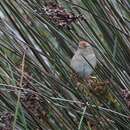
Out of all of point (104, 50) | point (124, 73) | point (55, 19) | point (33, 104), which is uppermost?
point (55, 19)

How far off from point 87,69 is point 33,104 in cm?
95

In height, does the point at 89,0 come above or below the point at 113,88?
above

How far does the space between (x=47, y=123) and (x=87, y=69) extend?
561mm

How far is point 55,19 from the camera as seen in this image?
1.40 metres

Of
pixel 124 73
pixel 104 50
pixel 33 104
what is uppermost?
pixel 33 104

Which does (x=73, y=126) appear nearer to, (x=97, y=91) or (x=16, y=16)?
(x=97, y=91)

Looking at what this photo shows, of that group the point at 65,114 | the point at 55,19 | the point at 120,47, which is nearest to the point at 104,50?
the point at 120,47

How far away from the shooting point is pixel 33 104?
1439mm

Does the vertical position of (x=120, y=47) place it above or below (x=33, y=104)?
below

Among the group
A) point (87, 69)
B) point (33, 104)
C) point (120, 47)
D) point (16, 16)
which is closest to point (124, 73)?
point (120, 47)

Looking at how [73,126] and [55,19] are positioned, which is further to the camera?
[73,126]

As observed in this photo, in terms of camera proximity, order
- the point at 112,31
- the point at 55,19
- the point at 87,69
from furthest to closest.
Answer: the point at 87,69, the point at 112,31, the point at 55,19

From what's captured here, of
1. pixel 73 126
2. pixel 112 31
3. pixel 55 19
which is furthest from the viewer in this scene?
pixel 112 31

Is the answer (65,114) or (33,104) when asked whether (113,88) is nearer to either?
(65,114)
